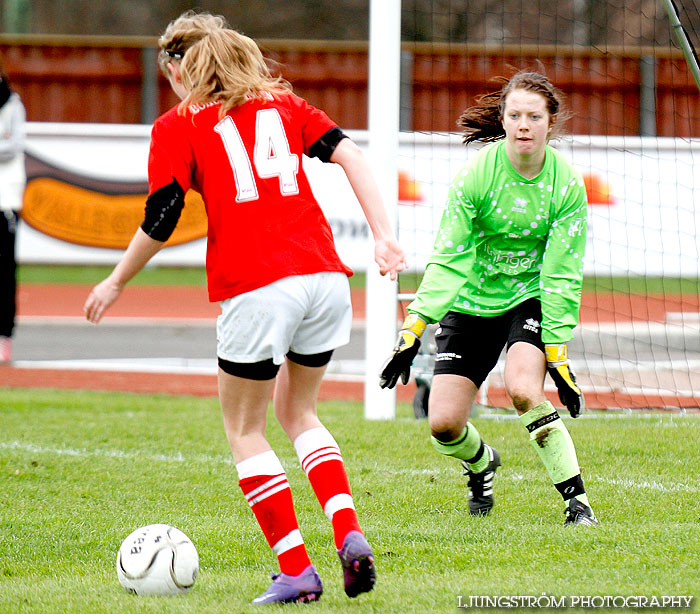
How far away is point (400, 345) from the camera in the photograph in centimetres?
449

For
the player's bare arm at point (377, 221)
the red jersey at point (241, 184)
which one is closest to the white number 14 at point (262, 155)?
the red jersey at point (241, 184)

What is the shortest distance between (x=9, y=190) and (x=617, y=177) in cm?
851

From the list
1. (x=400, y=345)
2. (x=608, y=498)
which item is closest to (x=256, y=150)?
(x=400, y=345)

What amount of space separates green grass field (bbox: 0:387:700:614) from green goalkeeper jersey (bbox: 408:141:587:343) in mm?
940

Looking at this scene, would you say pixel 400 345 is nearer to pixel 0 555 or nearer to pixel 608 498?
pixel 608 498

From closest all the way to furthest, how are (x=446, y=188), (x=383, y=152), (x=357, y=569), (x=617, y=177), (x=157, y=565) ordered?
(x=357, y=569) < (x=157, y=565) < (x=383, y=152) < (x=446, y=188) < (x=617, y=177)

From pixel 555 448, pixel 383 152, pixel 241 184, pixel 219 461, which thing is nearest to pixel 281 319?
pixel 241 184

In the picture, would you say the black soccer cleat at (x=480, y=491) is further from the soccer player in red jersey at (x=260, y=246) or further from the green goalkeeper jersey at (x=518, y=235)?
the soccer player in red jersey at (x=260, y=246)

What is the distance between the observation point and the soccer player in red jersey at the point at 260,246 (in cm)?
357

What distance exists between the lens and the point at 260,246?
11.8 ft

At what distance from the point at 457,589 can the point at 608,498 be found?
1.74 m

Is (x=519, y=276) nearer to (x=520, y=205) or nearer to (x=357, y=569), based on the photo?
(x=520, y=205)

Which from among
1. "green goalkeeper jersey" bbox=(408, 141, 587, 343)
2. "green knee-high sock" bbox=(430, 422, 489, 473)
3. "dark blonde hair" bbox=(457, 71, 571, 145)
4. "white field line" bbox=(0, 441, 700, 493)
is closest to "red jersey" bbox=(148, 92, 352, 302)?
"green goalkeeper jersey" bbox=(408, 141, 587, 343)

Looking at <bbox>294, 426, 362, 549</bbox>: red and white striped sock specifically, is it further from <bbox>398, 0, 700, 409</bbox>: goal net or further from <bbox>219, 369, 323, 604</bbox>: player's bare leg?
<bbox>398, 0, 700, 409</bbox>: goal net
